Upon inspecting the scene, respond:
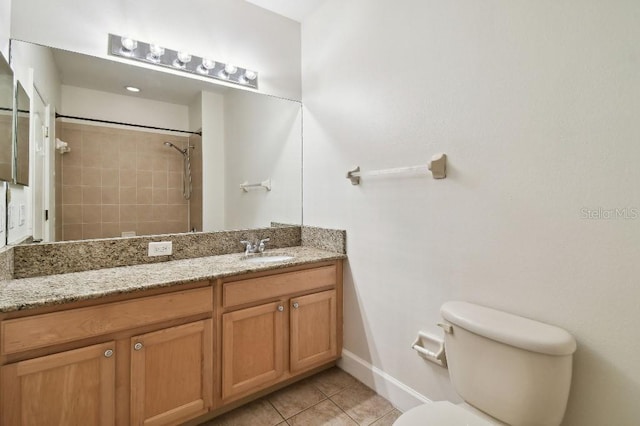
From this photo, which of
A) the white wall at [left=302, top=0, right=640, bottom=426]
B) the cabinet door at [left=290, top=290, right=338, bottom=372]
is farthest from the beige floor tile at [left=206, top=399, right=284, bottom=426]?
the white wall at [left=302, top=0, right=640, bottom=426]

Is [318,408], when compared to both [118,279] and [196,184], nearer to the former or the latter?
[118,279]

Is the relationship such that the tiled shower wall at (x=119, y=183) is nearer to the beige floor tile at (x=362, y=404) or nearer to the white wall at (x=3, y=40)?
the white wall at (x=3, y=40)

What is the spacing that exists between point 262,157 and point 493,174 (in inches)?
65.0

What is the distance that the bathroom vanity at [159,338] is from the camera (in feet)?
3.72

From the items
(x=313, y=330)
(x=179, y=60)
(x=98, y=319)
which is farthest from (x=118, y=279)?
(x=179, y=60)

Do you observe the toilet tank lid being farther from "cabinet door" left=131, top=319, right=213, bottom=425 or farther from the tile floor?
"cabinet door" left=131, top=319, right=213, bottom=425

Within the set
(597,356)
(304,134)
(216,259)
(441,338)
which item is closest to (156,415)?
(216,259)

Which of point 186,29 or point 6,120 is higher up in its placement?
point 186,29

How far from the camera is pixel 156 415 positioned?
138 centimetres

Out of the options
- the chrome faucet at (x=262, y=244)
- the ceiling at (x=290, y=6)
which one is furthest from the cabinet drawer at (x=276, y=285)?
the ceiling at (x=290, y=6)

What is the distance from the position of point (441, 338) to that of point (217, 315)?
111cm

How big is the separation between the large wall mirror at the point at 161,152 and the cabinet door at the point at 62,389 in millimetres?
673

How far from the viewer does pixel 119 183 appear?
1760mm

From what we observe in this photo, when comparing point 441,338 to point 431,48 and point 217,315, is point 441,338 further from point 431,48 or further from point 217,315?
point 431,48
